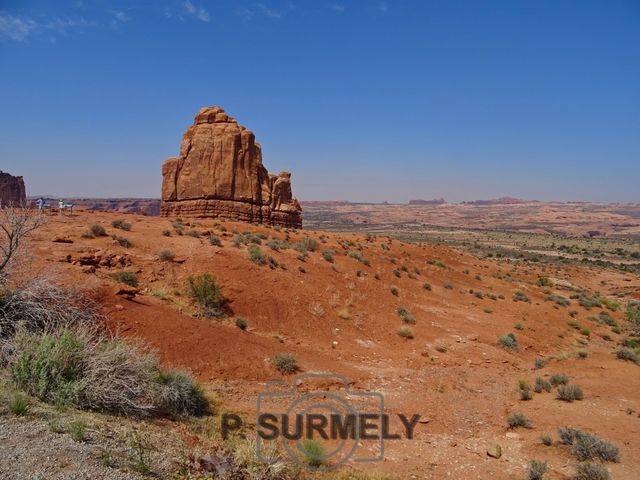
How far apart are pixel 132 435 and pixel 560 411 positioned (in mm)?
9205

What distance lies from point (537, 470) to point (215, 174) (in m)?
30.4

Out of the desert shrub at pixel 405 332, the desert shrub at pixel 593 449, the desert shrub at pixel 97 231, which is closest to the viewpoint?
the desert shrub at pixel 593 449

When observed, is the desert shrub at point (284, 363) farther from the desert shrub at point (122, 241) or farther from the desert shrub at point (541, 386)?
the desert shrub at point (122, 241)

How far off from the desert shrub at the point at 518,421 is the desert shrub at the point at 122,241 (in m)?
14.3

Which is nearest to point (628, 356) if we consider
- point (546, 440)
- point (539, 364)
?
point (539, 364)

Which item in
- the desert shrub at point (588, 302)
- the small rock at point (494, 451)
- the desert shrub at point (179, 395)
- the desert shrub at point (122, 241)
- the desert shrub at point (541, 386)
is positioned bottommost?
the desert shrub at point (588, 302)

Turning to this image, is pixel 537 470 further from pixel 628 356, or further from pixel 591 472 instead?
pixel 628 356

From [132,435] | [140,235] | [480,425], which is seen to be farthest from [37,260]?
[480,425]

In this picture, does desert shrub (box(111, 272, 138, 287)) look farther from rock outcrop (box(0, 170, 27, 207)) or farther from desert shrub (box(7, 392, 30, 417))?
rock outcrop (box(0, 170, 27, 207))

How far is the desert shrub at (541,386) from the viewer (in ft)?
34.5

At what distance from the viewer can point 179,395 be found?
6617mm

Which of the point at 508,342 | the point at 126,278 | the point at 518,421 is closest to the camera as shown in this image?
the point at 518,421

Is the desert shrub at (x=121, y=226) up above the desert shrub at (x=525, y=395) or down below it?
above

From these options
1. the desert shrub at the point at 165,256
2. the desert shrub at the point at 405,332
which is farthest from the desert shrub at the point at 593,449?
the desert shrub at the point at 165,256
